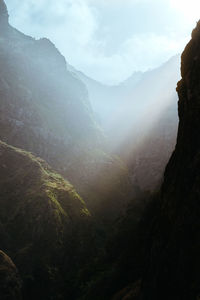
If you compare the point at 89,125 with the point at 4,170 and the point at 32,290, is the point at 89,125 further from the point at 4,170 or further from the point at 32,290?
the point at 32,290

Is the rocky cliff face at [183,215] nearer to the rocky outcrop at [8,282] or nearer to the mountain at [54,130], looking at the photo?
the rocky outcrop at [8,282]

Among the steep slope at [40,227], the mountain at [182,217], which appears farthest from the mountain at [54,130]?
the mountain at [182,217]

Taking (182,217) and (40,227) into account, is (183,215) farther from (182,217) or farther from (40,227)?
(40,227)

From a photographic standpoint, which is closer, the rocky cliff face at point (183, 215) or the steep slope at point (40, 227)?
the rocky cliff face at point (183, 215)

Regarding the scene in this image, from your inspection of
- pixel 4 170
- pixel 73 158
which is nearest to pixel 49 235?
pixel 4 170

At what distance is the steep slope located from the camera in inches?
2085

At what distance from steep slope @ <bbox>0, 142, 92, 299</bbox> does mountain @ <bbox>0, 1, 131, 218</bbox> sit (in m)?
31.4

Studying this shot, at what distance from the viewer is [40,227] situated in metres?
63.2

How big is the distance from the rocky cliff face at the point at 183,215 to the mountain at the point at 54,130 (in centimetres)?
8524

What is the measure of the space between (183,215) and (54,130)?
471ft

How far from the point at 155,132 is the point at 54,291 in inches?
6152

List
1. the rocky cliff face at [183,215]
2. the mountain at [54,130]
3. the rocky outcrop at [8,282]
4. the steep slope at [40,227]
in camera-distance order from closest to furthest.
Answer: the rocky cliff face at [183,215]
the rocky outcrop at [8,282]
the steep slope at [40,227]
the mountain at [54,130]

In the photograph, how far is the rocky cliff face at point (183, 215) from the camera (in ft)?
46.0

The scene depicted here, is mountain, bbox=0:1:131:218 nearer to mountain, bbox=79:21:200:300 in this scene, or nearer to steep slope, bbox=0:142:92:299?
steep slope, bbox=0:142:92:299
